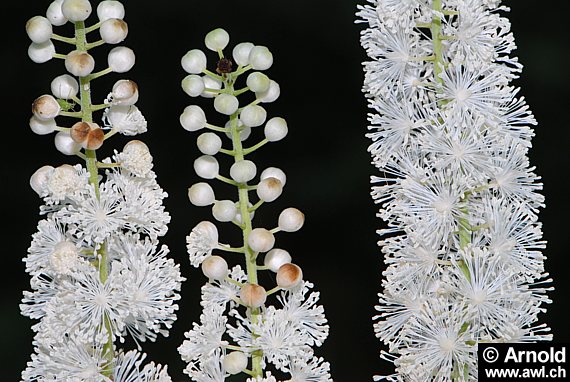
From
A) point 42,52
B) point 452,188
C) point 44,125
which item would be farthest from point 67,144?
point 452,188

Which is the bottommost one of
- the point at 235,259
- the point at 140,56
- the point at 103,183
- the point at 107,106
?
the point at 103,183

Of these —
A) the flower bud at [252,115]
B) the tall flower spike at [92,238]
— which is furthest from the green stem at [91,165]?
Answer: the flower bud at [252,115]

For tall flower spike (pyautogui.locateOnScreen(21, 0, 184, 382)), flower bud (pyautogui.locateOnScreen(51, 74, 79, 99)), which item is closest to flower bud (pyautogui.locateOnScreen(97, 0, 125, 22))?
tall flower spike (pyautogui.locateOnScreen(21, 0, 184, 382))

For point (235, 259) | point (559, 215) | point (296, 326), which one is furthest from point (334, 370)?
point (296, 326)

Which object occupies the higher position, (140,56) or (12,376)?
(140,56)

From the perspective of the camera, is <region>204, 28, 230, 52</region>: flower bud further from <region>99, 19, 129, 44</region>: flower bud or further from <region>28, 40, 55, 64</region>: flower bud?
<region>28, 40, 55, 64</region>: flower bud

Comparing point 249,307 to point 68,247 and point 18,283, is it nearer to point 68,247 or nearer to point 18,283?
point 68,247

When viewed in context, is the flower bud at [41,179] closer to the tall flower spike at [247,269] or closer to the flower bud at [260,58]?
the tall flower spike at [247,269]
